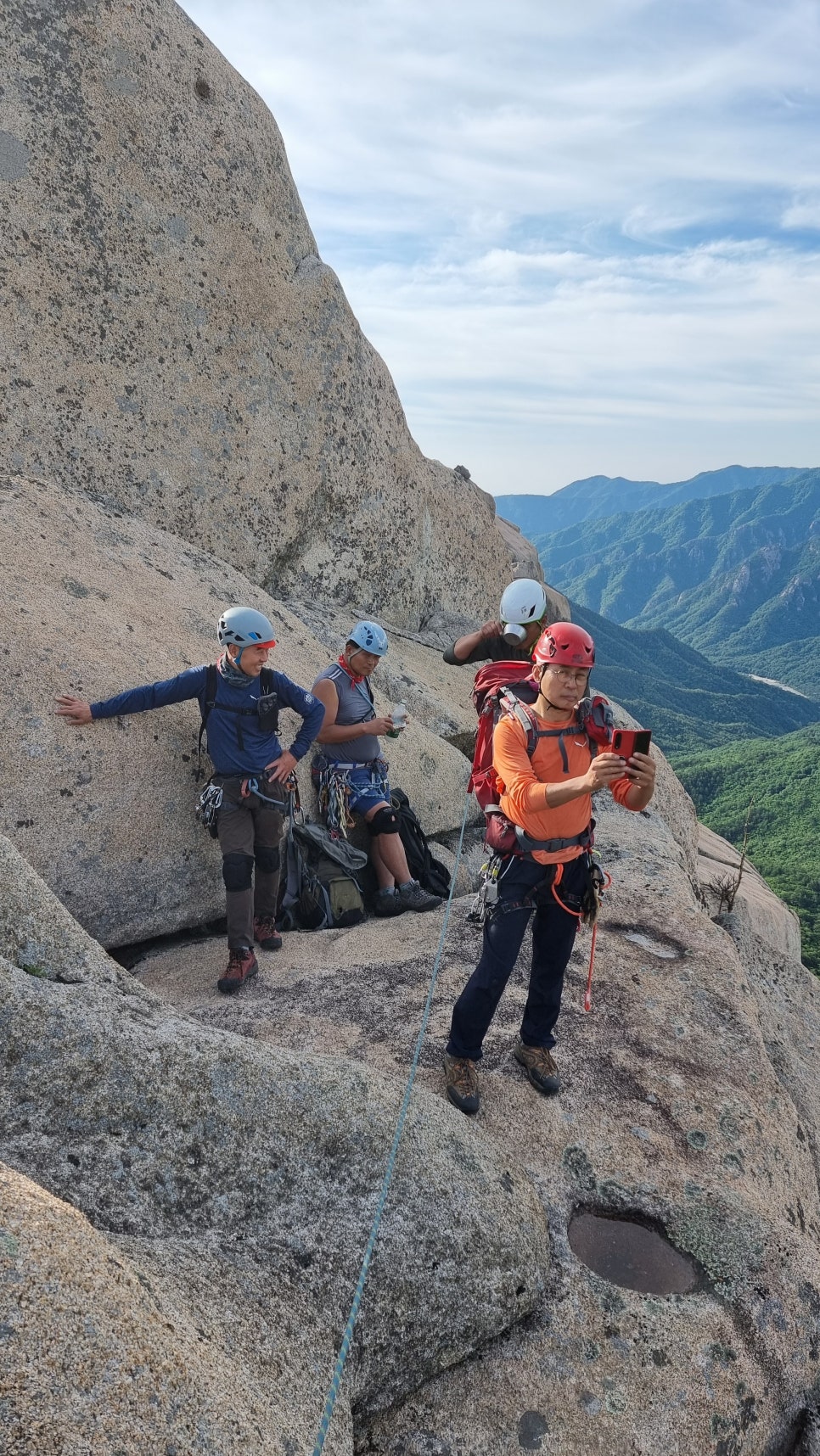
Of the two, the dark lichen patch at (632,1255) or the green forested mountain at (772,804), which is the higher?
the dark lichen patch at (632,1255)

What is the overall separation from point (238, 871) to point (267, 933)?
83cm

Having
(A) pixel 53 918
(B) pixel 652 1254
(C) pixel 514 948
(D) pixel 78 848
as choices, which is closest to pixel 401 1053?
(C) pixel 514 948

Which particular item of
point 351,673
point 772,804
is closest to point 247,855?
point 351,673

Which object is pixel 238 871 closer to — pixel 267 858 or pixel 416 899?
pixel 267 858

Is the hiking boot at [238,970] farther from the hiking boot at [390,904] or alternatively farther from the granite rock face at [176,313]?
the granite rock face at [176,313]

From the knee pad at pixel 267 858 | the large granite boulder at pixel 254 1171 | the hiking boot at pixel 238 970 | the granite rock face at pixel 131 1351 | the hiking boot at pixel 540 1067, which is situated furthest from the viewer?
the knee pad at pixel 267 858

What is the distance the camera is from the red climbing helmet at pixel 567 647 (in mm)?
5133

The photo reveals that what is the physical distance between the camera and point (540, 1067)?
5.84 metres

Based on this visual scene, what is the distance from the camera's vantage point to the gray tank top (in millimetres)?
9453

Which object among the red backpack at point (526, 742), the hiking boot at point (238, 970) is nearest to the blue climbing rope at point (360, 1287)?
the red backpack at point (526, 742)

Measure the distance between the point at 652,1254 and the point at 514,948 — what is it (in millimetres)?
1805

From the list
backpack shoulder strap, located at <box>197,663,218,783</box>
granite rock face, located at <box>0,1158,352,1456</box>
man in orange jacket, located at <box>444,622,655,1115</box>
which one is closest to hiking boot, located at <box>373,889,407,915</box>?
backpack shoulder strap, located at <box>197,663,218,783</box>

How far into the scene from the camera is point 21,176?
10141mm

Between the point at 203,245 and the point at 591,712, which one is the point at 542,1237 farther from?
the point at 203,245
